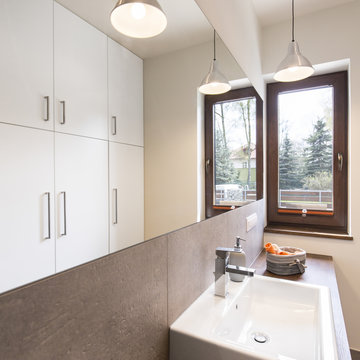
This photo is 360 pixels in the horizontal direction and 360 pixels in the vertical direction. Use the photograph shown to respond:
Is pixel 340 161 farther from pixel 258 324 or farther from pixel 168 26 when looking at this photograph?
pixel 168 26

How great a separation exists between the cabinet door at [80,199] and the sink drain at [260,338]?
0.70 metres

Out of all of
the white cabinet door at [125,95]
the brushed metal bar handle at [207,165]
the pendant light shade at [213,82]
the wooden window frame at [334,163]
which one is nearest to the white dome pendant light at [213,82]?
the pendant light shade at [213,82]

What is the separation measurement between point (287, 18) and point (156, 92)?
1.78 m

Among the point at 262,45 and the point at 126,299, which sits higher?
the point at 262,45

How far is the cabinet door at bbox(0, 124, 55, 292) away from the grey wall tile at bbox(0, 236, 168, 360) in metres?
0.03

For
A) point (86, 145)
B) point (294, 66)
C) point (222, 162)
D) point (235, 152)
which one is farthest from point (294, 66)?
point (86, 145)

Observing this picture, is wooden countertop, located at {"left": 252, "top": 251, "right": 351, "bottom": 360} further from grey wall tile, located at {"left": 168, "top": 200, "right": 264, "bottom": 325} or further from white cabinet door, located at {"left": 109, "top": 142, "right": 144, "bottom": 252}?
white cabinet door, located at {"left": 109, "top": 142, "right": 144, "bottom": 252}

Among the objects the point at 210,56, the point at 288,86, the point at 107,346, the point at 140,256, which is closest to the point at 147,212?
the point at 140,256

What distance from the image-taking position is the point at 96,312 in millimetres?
539

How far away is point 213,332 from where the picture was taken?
78 centimetres

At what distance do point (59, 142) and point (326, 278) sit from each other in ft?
4.86

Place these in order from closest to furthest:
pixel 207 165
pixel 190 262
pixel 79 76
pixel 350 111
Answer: pixel 79 76
pixel 190 262
pixel 207 165
pixel 350 111

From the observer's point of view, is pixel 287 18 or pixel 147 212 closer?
pixel 147 212

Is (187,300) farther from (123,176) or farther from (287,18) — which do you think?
(287,18)
